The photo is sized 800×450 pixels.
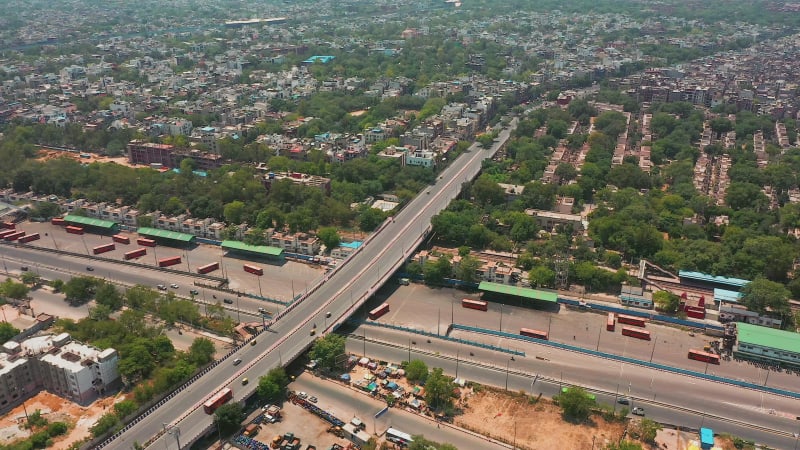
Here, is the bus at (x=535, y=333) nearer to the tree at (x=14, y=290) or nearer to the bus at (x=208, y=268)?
the bus at (x=208, y=268)

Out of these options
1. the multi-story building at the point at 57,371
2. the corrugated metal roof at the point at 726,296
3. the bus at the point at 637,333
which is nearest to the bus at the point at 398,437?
the multi-story building at the point at 57,371

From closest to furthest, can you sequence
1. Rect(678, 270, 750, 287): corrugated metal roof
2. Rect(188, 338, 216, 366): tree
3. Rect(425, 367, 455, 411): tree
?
Rect(425, 367, 455, 411): tree < Rect(188, 338, 216, 366): tree < Rect(678, 270, 750, 287): corrugated metal roof

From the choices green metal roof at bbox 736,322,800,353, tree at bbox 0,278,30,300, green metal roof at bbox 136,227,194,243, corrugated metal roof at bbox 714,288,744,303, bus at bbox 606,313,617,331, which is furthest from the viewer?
green metal roof at bbox 136,227,194,243

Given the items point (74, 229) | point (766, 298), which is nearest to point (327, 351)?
point (766, 298)

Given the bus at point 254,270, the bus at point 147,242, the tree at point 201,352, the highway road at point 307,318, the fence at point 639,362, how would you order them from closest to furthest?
1. the highway road at point 307,318
2. the fence at point 639,362
3. the tree at point 201,352
4. the bus at point 254,270
5. the bus at point 147,242

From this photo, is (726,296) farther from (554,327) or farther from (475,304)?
(475,304)

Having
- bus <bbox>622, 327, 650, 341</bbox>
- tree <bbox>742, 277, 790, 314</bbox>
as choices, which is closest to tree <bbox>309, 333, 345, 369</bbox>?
bus <bbox>622, 327, 650, 341</bbox>

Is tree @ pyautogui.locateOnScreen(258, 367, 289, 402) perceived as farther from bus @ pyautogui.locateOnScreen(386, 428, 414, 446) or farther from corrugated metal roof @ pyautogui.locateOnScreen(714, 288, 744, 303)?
corrugated metal roof @ pyautogui.locateOnScreen(714, 288, 744, 303)
